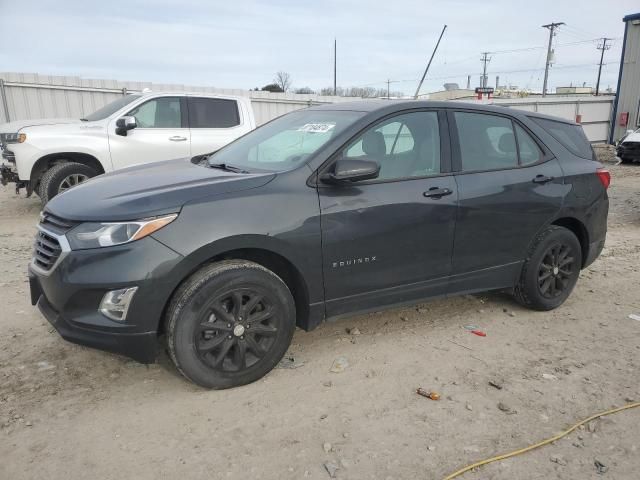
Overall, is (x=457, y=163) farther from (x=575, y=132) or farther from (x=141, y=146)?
(x=141, y=146)

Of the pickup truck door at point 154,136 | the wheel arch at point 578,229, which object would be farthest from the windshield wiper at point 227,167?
the pickup truck door at point 154,136

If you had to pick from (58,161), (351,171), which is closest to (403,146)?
(351,171)

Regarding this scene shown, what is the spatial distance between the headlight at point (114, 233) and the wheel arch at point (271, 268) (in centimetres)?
28

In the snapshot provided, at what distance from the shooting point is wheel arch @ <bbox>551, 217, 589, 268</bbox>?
4383mm

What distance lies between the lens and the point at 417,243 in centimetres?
352

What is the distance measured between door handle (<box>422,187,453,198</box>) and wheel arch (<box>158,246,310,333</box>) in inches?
42.4

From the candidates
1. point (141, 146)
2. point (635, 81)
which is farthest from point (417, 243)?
point (635, 81)

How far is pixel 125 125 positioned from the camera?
755 centimetres

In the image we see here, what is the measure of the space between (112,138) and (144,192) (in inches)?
214

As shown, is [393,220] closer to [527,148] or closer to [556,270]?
[527,148]

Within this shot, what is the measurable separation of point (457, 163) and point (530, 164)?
79 centimetres

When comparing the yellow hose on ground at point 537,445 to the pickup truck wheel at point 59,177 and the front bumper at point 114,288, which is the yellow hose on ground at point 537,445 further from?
the pickup truck wheel at point 59,177

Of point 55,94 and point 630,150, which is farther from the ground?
point 55,94

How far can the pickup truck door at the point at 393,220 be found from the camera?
323 centimetres
